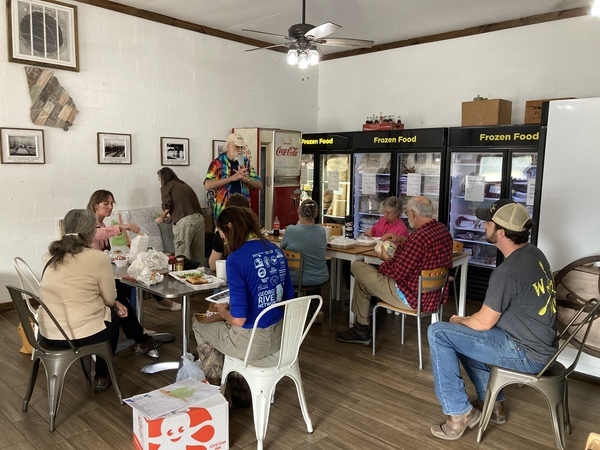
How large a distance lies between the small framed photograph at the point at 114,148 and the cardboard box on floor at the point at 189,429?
12.3ft

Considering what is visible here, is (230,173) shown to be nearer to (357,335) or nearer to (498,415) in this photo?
(357,335)

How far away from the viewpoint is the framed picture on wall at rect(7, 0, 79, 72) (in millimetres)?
4809

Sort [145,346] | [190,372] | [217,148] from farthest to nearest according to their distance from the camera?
1. [217,148]
2. [145,346]
3. [190,372]

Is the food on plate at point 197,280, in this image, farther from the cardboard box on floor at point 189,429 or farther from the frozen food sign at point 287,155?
the frozen food sign at point 287,155

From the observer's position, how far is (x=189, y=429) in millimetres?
2420

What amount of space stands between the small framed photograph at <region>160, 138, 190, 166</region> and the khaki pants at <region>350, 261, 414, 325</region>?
3030 millimetres

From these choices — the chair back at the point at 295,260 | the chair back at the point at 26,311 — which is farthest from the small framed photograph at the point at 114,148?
the chair back at the point at 26,311

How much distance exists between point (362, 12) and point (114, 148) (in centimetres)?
319

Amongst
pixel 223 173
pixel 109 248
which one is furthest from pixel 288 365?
pixel 223 173

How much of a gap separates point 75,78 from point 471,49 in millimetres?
4675

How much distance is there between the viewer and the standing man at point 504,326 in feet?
8.50

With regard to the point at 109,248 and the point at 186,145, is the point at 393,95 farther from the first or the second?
the point at 109,248

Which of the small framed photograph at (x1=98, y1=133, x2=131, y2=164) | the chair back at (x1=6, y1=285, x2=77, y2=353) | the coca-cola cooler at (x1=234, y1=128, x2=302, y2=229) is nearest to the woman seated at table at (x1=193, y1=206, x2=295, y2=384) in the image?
the chair back at (x1=6, y1=285, x2=77, y2=353)

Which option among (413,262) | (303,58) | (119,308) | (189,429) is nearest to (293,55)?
(303,58)
